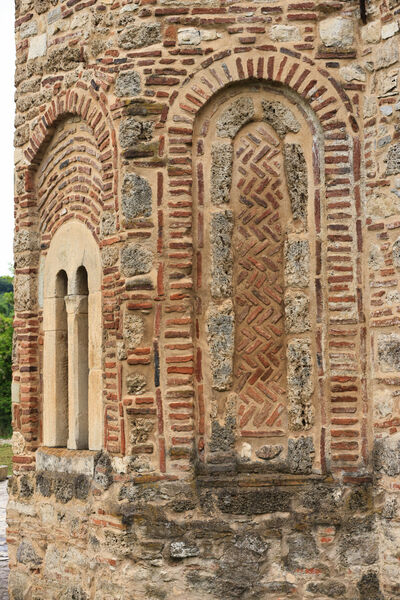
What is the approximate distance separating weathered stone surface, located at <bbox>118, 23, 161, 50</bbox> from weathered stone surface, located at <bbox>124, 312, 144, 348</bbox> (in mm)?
2233

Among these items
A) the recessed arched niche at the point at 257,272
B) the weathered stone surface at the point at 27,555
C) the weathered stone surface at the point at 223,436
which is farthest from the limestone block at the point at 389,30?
the weathered stone surface at the point at 27,555

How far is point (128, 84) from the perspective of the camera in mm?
6391

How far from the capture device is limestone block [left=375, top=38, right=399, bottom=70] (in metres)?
6.16

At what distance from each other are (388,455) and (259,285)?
1.68 metres

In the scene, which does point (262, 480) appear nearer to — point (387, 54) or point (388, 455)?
point (388, 455)

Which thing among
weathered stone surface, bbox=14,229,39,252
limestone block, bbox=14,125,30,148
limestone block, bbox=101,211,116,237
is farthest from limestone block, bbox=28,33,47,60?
limestone block, bbox=101,211,116,237

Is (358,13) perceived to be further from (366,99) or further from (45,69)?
(45,69)

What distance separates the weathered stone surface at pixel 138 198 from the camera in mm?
6293

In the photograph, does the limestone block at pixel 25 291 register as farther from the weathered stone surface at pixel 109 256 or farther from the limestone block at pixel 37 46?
the limestone block at pixel 37 46

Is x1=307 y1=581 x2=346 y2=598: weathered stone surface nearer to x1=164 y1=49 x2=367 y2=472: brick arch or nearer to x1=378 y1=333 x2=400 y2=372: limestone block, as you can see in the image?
Answer: x1=164 y1=49 x2=367 y2=472: brick arch

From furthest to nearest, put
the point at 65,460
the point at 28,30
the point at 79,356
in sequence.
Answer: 1. the point at 28,30
2. the point at 79,356
3. the point at 65,460

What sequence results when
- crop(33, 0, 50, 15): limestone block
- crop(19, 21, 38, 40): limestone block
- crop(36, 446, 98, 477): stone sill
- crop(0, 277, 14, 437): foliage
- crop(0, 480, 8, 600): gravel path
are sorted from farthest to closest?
crop(0, 277, 14, 437): foliage → crop(0, 480, 8, 600): gravel path → crop(19, 21, 38, 40): limestone block → crop(33, 0, 50, 15): limestone block → crop(36, 446, 98, 477): stone sill

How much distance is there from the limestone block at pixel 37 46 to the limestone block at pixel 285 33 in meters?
2.26

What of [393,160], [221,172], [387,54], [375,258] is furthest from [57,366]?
[387,54]
